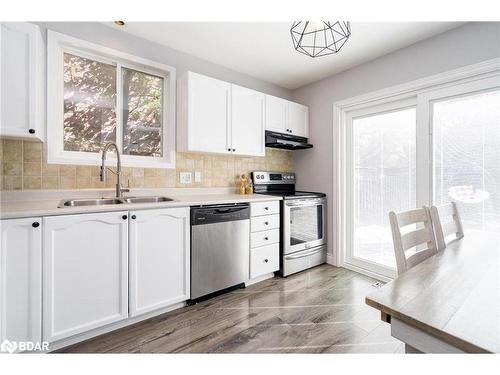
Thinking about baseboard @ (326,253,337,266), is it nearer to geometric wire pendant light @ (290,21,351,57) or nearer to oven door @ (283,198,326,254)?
oven door @ (283,198,326,254)

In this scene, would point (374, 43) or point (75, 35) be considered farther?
point (374, 43)

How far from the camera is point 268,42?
231 cm

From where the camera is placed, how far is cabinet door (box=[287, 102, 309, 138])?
3129mm

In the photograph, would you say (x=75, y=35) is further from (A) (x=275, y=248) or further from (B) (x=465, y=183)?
(B) (x=465, y=183)

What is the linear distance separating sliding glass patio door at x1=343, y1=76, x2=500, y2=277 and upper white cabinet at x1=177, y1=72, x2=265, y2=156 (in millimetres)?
1243

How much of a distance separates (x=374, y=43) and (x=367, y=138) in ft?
3.23

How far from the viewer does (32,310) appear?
52.9 inches

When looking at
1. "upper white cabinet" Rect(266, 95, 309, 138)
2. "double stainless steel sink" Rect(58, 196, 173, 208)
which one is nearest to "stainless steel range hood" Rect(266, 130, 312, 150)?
"upper white cabinet" Rect(266, 95, 309, 138)

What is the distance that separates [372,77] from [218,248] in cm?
249

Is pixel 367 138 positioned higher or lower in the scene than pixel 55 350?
higher

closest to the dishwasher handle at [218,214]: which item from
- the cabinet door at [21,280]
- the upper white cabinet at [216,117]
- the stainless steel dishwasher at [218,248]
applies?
the stainless steel dishwasher at [218,248]

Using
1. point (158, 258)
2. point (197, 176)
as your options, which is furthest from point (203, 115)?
point (158, 258)

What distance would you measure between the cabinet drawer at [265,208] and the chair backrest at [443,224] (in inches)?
57.2
